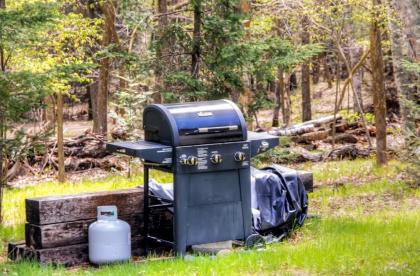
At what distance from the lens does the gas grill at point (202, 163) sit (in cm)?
782

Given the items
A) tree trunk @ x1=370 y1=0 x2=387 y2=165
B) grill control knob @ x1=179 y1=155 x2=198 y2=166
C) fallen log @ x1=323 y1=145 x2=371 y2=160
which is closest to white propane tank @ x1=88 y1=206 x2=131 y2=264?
grill control knob @ x1=179 y1=155 x2=198 y2=166

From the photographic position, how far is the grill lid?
7.81m

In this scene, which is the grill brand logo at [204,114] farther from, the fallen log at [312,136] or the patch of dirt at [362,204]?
the fallen log at [312,136]

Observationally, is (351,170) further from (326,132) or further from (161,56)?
(326,132)

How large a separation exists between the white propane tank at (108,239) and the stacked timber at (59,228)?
0.86 feet

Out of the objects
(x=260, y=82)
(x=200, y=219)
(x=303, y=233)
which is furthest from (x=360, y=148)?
(x=200, y=219)

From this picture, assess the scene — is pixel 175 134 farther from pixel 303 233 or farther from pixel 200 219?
pixel 303 233

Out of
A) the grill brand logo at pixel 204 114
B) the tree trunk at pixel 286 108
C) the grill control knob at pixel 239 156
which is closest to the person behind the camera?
the grill brand logo at pixel 204 114

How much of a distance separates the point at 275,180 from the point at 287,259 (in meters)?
1.66

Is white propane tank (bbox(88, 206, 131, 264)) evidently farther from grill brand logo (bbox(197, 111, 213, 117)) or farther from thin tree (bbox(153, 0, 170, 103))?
thin tree (bbox(153, 0, 170, 103))

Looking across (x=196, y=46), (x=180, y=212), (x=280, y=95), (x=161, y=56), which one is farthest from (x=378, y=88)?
(x=280, y=95)

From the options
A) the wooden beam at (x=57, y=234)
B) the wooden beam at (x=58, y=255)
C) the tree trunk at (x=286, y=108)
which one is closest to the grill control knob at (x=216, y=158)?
the wooden beam at (x=57, y=234)

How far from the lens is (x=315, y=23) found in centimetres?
2111

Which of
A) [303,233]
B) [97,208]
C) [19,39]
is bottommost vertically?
[303,233]
